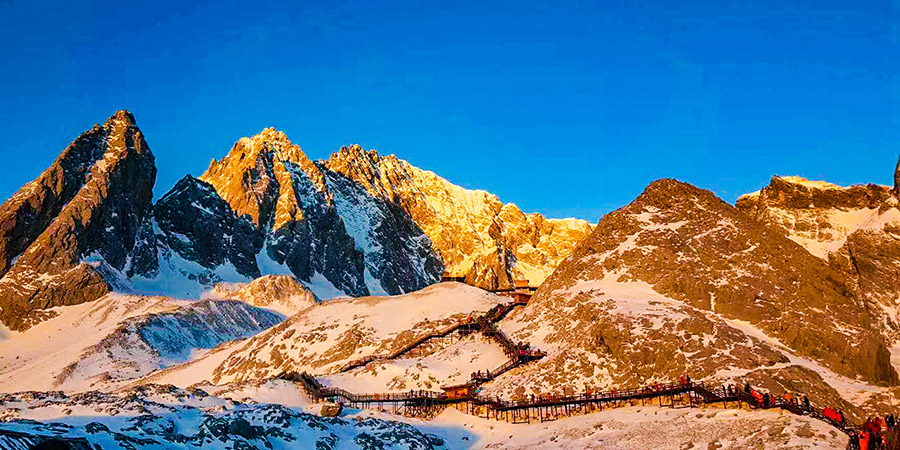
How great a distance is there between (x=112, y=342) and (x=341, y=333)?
72.6 meters

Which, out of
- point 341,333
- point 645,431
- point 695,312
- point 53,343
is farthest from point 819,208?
point 53,343

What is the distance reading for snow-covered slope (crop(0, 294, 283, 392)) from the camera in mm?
143375

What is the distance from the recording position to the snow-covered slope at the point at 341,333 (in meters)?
98.6

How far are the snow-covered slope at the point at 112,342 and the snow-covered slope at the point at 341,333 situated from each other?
26559mm

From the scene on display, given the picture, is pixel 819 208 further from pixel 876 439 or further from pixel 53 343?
pixel 53 343

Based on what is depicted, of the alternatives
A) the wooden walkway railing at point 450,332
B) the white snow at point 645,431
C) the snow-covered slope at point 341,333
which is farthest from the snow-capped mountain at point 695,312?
the snow-covered slope at point 341,333

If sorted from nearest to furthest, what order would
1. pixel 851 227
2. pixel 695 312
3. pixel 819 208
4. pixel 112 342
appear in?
pixel 695 312 < pixel 851 227 < pixel 819 208 < pixel 112 342

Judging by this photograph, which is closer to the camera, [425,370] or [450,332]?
[425,370]

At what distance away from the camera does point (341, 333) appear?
346ft

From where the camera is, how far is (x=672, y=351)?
72.2m

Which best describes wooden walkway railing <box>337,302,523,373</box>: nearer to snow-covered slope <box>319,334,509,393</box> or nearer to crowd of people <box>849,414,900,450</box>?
snow-covered slope <box>319,334,509,393</box>

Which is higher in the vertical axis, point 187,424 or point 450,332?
point 450,332

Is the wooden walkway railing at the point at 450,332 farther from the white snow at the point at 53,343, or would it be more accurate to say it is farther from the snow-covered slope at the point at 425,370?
the white snow at the point at 53,343

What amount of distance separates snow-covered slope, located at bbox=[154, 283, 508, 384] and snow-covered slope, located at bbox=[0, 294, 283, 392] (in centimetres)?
2656
